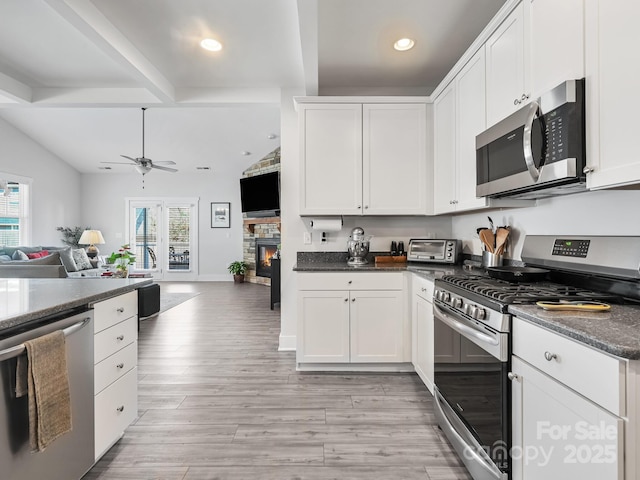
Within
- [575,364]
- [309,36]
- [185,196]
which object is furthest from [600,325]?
[185,196]

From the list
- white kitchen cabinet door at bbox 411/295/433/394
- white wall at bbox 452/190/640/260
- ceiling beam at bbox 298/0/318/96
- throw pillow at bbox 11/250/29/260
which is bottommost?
white kitchen cabinet door at bbox 411/295/433/394

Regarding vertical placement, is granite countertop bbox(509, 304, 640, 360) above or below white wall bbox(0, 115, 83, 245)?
below

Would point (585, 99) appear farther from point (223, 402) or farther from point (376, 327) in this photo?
point (223, 402)

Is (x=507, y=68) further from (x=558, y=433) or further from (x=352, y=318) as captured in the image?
(x=352, y=318)

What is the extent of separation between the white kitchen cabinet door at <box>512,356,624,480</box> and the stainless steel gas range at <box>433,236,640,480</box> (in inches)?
2.3

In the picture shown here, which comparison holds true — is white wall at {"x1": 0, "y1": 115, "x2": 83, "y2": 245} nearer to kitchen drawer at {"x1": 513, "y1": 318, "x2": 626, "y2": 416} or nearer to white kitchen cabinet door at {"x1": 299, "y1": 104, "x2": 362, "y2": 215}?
white kitchen cabinet door at {"x1": 299, "y1": 104, "x2": 362, "y2": 215}

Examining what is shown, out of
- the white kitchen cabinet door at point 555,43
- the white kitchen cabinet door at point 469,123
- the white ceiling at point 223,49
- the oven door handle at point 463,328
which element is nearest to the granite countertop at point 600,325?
the oven door handle at point 463,328

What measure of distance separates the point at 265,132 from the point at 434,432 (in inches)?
235

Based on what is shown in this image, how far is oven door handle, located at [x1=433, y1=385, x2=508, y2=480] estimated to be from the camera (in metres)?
1.37

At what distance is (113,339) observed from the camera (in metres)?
1.69

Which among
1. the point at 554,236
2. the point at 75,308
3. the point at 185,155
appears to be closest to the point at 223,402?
the point at 75,308

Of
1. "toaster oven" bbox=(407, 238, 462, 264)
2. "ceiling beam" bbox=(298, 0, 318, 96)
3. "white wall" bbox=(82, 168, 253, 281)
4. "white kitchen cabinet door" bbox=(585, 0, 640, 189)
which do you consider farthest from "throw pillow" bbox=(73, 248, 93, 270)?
"white kitchen cabinet door" bbox=(585, 0, 640, 189)

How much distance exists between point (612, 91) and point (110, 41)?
3.00 m

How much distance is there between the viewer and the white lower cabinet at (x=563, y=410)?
86cm
